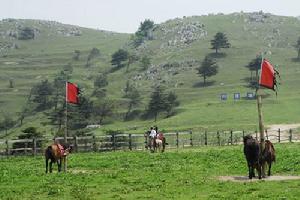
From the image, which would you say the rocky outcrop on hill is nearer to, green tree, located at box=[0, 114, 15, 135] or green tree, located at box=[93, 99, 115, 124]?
green tree, located at box=[93, 99, 115, 124]

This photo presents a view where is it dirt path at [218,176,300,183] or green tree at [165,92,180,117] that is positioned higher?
green tree at [165,92,180,117]

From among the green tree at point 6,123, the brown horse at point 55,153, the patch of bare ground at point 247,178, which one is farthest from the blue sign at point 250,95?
the patch of bare ground at point 247,178

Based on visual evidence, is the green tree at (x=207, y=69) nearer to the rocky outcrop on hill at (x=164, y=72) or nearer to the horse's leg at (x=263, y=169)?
the rocky outcrop on hill at (x=164, y=72)

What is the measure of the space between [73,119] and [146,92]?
52.8 meters

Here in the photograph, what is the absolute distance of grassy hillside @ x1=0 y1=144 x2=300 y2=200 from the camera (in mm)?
21062

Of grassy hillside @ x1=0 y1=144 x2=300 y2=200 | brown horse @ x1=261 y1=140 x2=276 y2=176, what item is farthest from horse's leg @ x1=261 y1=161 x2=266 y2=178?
grassy hillside @ x1=0 y1=144 x2=300 y2=200

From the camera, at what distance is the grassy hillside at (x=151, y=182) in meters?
21.1

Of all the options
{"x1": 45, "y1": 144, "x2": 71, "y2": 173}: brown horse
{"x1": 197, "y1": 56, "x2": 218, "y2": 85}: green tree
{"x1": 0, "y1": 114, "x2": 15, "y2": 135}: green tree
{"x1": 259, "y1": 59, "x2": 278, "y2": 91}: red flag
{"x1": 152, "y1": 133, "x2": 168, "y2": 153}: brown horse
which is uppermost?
{"x1": 197, "y1": 56, "x2": 218, "y2": 85}: green tree

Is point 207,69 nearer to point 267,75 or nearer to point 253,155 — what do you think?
point 267,75

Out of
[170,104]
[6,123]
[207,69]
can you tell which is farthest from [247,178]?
[207,69]

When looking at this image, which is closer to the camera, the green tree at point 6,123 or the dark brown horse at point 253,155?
the dark brown horse at point 253,155

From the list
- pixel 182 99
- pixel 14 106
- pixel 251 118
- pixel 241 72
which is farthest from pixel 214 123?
pixel 14 106

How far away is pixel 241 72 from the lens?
175000 mm

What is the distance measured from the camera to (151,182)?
24547 mm
